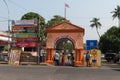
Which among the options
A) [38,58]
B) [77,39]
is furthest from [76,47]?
[38,58]

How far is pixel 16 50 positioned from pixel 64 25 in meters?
6.81

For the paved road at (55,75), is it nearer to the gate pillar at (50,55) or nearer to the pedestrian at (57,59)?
the pedestrian at (57,59)

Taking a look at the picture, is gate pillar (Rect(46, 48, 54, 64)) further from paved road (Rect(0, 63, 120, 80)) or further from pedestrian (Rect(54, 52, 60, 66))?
paved road (Rect(0, 63, 120, 80))

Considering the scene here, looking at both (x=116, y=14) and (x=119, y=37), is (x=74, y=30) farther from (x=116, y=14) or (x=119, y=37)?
(x=116, y=14)

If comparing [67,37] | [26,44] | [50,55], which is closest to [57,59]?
[50,55]

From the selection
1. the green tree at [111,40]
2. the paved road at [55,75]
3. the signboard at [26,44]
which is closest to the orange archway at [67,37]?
the signboard at [26,44]

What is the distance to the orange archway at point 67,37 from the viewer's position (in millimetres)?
46531

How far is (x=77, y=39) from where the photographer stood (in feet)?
154

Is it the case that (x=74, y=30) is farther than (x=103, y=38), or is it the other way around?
(x=103, y=38)

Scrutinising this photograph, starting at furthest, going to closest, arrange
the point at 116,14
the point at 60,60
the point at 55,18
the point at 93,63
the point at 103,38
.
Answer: the point at 116,14 < the point at 103,38 < the point at 55,18 < the point at 60,60 < the point at 93,63

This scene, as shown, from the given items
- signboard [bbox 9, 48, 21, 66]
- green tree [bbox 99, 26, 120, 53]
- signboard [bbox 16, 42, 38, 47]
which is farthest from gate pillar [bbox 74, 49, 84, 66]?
green tree [bbox 99, 26, 120, 53]

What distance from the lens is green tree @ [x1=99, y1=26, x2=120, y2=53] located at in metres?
106

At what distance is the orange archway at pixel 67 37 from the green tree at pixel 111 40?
57.9 meters

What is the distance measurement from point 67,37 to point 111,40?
61.7 metres
